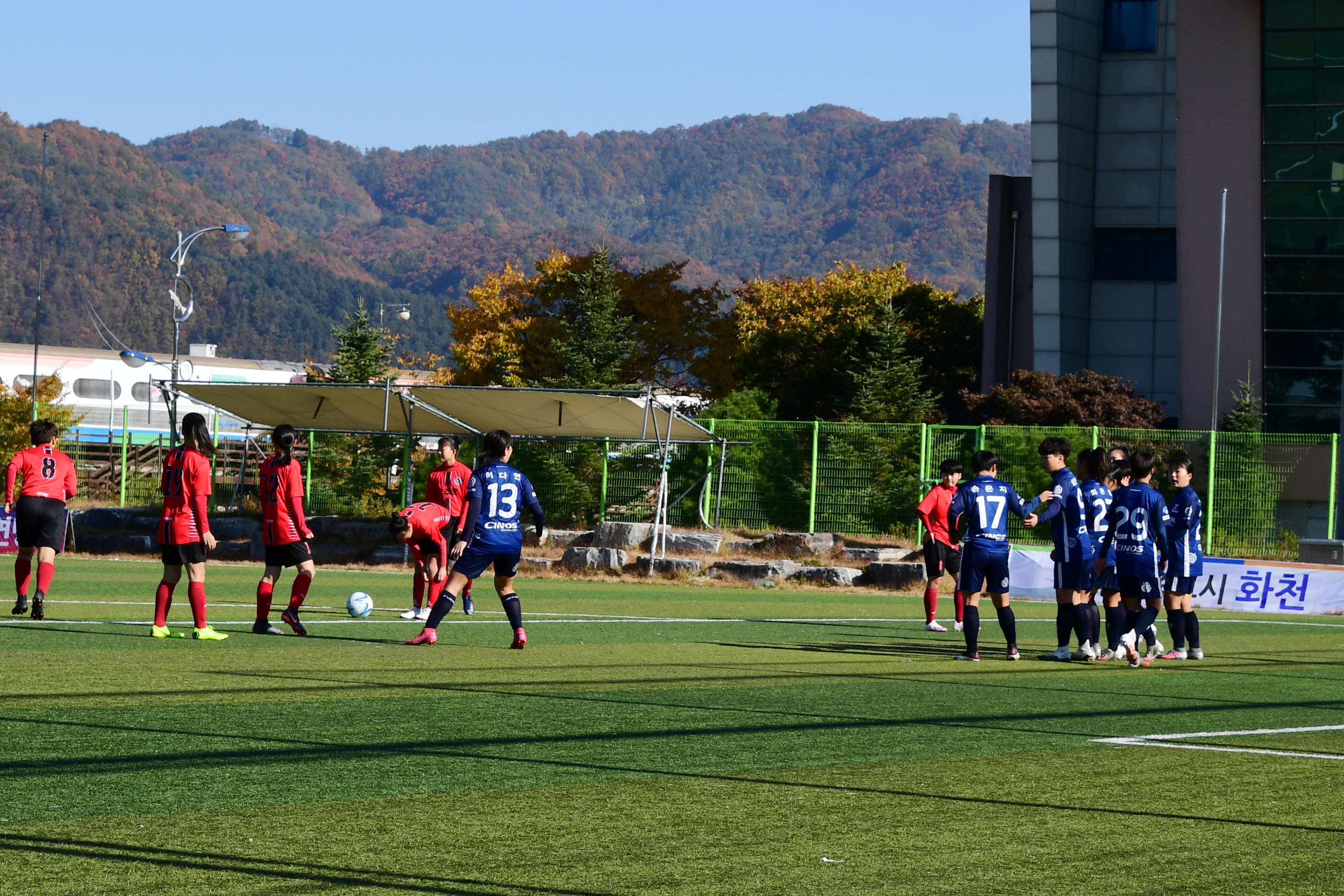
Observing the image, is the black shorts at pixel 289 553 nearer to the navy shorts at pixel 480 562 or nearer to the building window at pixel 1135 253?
the navy shorts at pixel 480 562

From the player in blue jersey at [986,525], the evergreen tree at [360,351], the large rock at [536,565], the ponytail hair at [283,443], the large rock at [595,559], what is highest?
the evergreen tree at [360,351]

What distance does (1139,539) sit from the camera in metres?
13.1

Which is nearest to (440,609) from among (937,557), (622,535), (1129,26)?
(937,557)

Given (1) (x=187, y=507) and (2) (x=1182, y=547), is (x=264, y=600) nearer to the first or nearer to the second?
(1) (x=187, y=507)

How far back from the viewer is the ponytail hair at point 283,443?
41.6ft

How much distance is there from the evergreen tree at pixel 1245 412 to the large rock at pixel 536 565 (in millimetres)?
18891

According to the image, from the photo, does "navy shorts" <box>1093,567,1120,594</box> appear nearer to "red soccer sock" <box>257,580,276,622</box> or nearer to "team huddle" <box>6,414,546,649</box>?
"team huddle" <box>6,414,546,649</box>

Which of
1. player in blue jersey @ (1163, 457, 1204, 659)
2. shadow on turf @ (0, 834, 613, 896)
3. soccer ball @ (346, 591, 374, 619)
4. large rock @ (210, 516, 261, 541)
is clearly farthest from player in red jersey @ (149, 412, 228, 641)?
large rock @ (210, 516, 261, 541)

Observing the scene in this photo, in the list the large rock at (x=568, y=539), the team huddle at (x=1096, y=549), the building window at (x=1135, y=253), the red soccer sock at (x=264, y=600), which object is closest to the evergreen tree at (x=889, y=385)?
the building window at (x=1135, y=253)

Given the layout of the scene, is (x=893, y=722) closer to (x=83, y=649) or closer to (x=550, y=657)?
(x=550, y=657)

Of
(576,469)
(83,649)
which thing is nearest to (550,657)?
(83,649)

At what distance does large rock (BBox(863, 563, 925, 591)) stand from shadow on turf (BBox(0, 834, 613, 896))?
21.2 metres

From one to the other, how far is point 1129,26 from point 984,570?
1523 inches

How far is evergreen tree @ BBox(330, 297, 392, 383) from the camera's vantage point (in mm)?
45500
